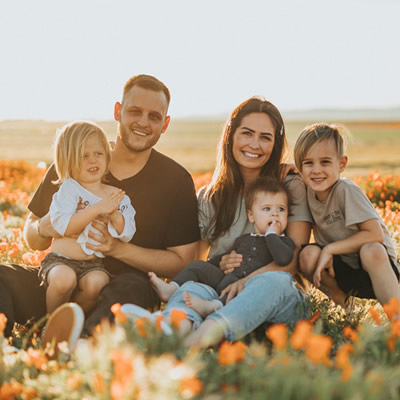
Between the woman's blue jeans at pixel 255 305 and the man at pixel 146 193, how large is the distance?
0.72 meters

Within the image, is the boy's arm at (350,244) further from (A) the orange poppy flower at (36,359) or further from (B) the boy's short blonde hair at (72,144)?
(A) the orange poppy flower at (36,359)

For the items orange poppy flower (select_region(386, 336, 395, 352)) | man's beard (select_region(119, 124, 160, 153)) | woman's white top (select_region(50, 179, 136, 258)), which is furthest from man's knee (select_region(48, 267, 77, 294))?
orange poppy flower (select_region(386, 336, 395, 352))

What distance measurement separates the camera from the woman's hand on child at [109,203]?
395cm

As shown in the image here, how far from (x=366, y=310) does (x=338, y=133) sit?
1.66m

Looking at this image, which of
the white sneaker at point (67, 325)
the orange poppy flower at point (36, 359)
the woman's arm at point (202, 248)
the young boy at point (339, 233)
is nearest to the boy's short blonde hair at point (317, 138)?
the young boy at point (339, 233)

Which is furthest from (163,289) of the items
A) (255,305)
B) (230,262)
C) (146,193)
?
(146,193)

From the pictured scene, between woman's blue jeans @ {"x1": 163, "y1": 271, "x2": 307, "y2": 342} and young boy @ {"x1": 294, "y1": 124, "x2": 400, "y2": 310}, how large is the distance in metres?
0.49

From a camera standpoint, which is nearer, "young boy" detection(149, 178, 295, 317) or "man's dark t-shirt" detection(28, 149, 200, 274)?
"young boy" detection(149, 178, 295, 317)

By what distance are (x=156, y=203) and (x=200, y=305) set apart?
1366mm

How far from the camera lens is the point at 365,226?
13.9 feet

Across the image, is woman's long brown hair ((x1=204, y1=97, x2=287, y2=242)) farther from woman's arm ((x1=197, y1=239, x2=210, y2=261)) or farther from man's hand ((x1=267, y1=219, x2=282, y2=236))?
man's hand ((x1=267, y1=219, x2=282, y2=236))

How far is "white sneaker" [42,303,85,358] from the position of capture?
10.2 ft

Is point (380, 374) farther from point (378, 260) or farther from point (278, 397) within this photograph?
point (378, 260)

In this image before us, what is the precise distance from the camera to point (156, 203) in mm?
4789
